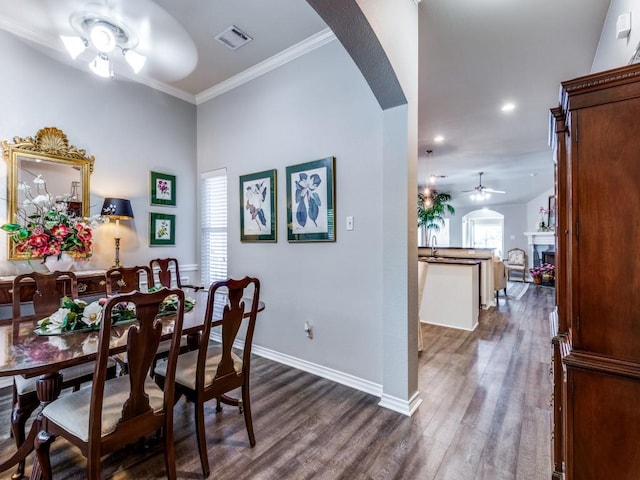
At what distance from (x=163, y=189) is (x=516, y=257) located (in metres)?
9.65

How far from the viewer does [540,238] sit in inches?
360

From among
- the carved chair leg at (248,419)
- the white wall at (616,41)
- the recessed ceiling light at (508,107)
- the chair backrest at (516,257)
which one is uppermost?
the recessed ceiling light at (508,107)

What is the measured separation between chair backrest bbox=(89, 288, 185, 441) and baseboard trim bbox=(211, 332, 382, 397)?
1.62 m

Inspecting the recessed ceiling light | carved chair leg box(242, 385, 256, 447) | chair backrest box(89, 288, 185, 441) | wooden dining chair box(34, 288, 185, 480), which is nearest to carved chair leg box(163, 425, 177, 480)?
wooden dining chair box(34, 288, 185, 480)

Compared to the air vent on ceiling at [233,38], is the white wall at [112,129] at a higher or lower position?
lower

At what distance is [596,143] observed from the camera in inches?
40.4

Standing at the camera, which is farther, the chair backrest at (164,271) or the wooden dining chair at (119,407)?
the chair backrest at (164,271)

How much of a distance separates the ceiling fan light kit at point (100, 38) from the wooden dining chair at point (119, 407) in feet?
7.67

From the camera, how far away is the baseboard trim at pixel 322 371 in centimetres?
251

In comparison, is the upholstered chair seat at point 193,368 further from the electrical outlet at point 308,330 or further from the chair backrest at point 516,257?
the chair backrest at point 516,257

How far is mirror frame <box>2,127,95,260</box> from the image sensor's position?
2689 millimetres

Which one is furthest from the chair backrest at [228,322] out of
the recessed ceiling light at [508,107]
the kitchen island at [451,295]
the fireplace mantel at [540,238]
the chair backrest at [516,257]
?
the fireplace mantel at [540,238]

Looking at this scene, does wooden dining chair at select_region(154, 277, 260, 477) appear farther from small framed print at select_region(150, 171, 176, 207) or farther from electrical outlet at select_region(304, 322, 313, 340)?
small framed print at select_region(150, 171, 176, 207)

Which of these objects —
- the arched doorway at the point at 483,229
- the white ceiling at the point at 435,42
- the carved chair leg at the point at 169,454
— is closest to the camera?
the carved chair leg at the point at 169,454
